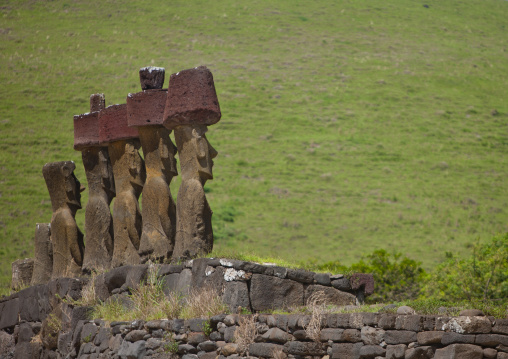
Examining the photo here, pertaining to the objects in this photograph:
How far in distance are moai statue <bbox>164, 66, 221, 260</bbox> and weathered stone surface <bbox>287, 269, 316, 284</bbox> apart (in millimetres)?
1444

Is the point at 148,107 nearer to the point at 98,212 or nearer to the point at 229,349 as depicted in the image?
the point at 98,212

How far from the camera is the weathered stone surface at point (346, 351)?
6477 mm

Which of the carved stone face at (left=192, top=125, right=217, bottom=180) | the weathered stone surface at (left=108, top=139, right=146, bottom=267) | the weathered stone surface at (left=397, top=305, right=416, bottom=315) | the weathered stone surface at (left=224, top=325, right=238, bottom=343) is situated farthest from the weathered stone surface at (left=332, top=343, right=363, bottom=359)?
the weathered stone surface at (left=108, top=139, right=146, bottom=267)

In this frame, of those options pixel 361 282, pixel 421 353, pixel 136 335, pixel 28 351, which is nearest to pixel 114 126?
pixel 136 335

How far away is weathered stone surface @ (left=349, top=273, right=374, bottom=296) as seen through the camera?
9.15m

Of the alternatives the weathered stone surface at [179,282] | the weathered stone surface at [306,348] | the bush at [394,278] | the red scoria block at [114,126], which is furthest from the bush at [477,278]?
the weathered stone surface at [306,348]

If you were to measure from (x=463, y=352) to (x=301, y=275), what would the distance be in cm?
325

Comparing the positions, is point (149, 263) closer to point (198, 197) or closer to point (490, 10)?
point (198, 197)

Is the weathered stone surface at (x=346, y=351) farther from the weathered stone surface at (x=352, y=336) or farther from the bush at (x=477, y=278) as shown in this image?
the bush at (x=477, y=278)

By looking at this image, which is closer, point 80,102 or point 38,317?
point 38,317

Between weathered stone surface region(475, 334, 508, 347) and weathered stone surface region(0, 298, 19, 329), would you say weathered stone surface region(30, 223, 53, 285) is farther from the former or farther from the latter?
weathered stone surface region(475, 334, 508, 347)

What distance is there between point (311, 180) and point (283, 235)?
6.04 metres

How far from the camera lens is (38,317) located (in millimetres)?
11875

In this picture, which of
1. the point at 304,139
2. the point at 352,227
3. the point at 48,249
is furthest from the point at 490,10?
the point at 48,249
